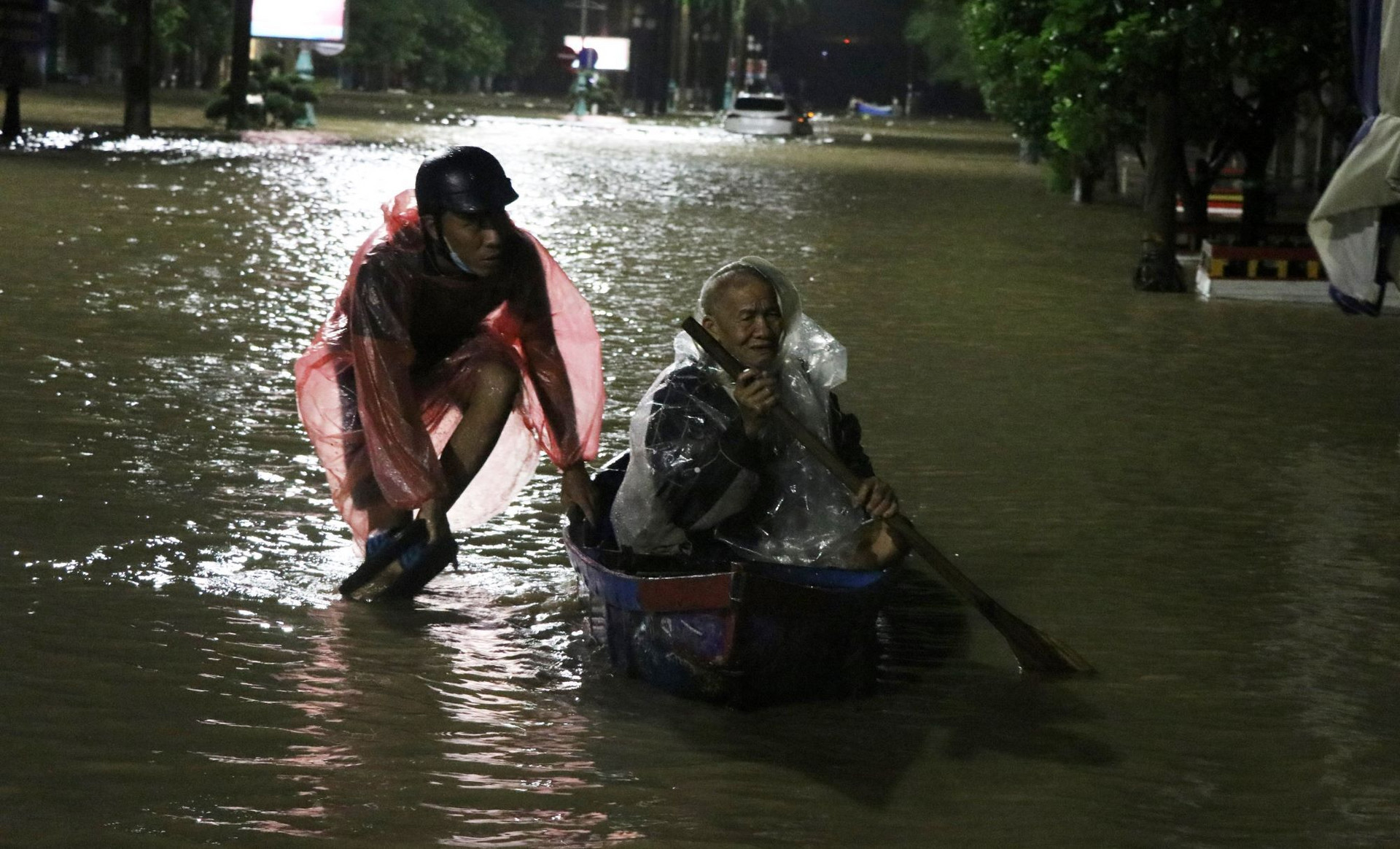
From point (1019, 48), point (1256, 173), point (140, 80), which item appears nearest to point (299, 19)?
point (140, 80)

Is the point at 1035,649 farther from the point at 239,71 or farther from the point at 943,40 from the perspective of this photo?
the point at 943,40

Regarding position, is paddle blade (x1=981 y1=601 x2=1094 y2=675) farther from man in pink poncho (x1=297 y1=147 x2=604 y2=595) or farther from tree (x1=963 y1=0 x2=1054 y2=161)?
tree (x1=963 y1=0 x2=1054 y2=161)

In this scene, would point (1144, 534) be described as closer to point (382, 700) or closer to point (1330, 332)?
point (382, 700)

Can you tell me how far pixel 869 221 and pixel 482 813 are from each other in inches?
741

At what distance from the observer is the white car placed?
55.7 metres

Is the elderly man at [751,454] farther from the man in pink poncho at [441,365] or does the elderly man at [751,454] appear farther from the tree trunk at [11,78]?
the tree trunk at [11,78]

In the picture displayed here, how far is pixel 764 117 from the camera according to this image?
5581cm

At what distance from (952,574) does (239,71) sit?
33.8m

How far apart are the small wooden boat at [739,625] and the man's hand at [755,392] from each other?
1.32ft

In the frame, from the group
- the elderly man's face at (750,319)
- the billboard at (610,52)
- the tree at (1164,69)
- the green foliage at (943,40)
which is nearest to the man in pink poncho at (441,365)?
the elderly man's face at (750,319)

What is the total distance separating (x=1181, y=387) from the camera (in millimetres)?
11469

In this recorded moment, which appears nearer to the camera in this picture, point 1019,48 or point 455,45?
point 1019,48

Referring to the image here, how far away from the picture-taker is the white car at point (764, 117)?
55.7 meters

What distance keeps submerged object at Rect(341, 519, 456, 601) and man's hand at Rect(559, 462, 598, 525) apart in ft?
1.23
